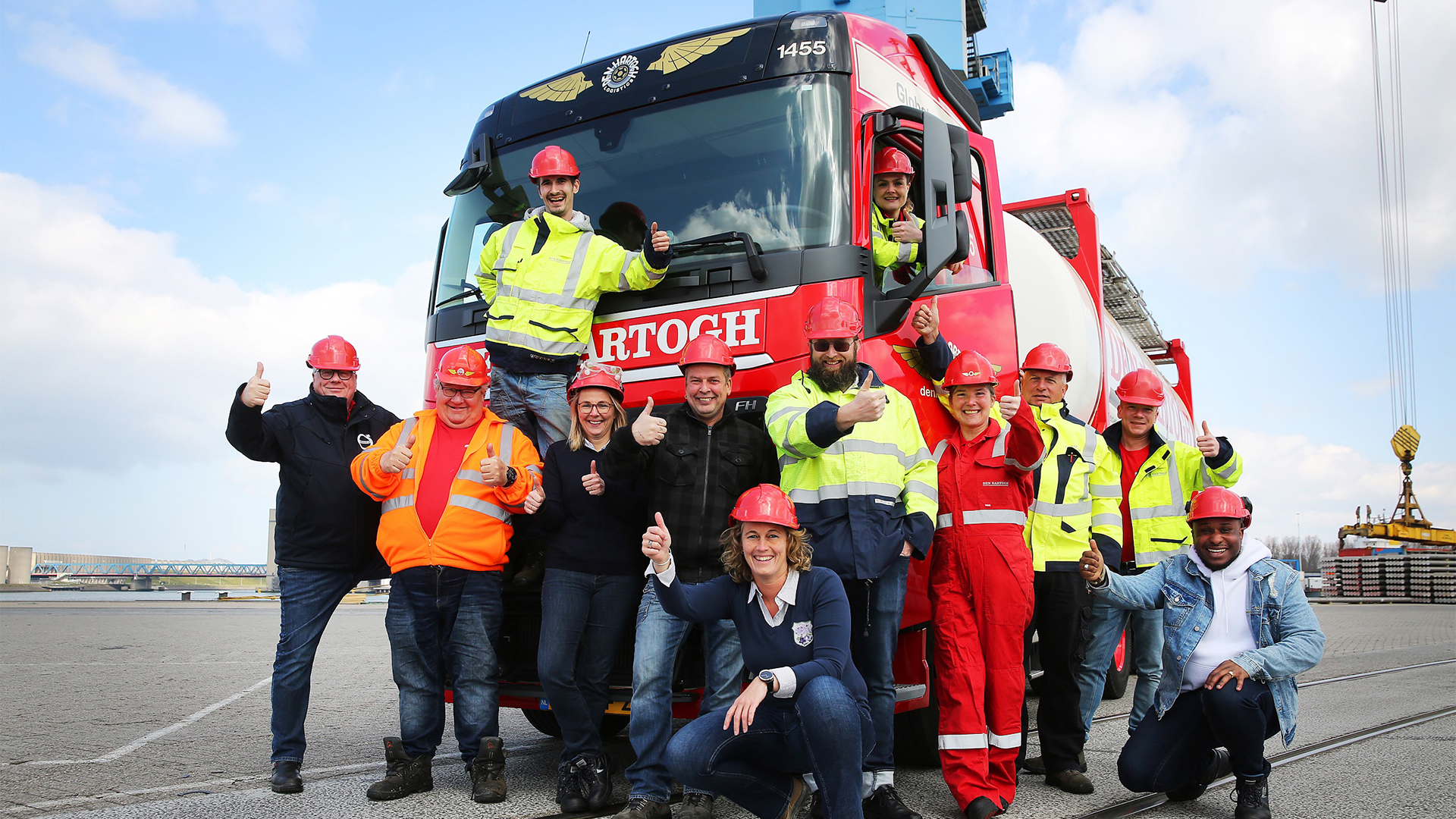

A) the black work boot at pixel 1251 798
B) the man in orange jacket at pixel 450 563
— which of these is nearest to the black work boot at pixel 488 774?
the man in orange jacket at pixel 450 563

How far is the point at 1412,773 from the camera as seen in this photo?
4.73m

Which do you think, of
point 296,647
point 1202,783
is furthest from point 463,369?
point 1202,783

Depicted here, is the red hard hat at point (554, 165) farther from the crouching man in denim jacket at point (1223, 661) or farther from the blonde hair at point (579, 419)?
the crouching man in denim jacket at point (1223, 661)

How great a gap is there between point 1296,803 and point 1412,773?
3.39ft

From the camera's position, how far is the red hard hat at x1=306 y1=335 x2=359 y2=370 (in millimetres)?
4629

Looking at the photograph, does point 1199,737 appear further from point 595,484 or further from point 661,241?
point 661,241

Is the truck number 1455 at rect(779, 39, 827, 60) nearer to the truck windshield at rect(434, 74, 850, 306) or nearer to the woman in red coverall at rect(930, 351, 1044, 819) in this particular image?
the truck windshield at rect(434, 74, 850, 306)

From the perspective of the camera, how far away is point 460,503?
4297mm

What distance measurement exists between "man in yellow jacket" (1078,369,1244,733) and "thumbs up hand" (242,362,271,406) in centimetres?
410

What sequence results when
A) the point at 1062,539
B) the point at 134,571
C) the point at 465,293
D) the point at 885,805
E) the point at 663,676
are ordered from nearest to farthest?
the point at 885,805 → the point at 663,676 → the point at 1062,539 → the point at 465,293 → the point at 134,571

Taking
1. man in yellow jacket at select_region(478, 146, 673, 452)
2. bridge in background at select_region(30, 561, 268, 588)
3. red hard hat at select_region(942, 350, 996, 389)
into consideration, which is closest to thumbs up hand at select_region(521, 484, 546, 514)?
man in yellow jacket at select_region(478, 146, 673, 452)

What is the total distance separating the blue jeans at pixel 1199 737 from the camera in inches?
156

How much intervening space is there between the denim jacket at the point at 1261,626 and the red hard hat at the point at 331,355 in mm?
3594

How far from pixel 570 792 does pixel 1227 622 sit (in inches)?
110
